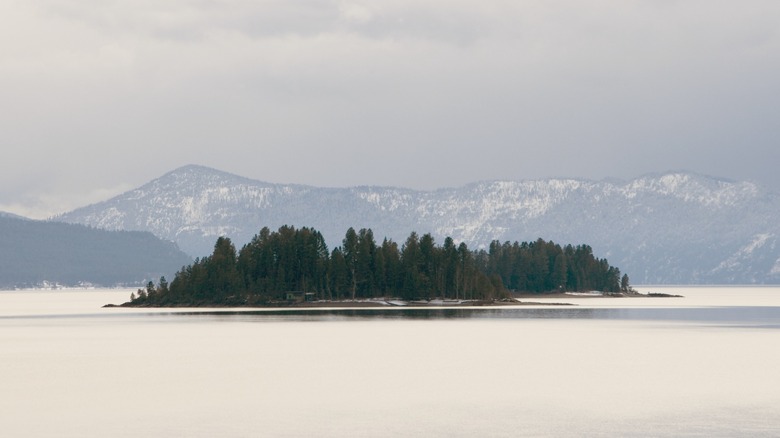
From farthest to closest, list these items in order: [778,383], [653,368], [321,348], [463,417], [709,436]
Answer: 1. [321,348]
2. [653,368]
3. [778,383]
4. [463,417]
5. [709,436]

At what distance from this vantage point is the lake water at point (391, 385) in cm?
5128

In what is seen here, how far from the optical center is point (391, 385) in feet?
224

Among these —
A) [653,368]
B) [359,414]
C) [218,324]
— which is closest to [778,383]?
[653,368]

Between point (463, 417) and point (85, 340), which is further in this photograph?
point (85, 340)

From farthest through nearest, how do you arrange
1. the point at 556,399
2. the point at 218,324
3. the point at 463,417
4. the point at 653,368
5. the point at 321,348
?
the point at 218,324 < the point at 321,348 < the point at 653,368 < the point at 556,399 < the point at 463,417

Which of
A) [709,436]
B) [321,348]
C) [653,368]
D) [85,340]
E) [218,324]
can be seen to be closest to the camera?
[709,436]

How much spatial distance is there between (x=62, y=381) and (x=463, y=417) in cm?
2861

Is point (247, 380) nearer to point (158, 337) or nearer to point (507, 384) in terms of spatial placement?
point (507, 384)

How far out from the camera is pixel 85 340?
4523 inches

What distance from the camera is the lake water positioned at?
51281 millimetres

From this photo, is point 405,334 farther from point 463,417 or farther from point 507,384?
point 463,417

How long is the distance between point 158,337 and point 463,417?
71411 mm

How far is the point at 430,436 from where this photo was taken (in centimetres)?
4806

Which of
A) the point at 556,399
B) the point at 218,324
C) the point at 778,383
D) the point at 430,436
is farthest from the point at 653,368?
the point at 218,324
